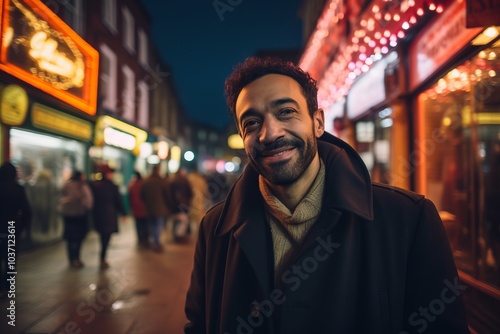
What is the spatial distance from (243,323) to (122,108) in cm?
1705

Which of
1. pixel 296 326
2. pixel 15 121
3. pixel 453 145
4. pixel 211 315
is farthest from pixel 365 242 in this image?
pixel 15 121

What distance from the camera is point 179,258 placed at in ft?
26.6

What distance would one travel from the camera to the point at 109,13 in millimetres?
15641

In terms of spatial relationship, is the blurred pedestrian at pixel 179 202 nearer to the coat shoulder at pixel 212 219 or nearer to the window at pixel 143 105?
the coat shoulder at pixel 212 219

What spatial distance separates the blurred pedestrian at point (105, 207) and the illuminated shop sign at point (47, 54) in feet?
8.51

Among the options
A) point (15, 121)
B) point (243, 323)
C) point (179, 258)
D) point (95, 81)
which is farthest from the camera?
point (179, 258)

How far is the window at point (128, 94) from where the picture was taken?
17664 mm

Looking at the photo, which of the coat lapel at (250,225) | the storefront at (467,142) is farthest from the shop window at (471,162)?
the coat lapel at (250,225)

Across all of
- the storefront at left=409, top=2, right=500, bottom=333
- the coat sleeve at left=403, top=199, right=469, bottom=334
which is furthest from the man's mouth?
the storefront at left=409, top=2, right=500, bottom=333

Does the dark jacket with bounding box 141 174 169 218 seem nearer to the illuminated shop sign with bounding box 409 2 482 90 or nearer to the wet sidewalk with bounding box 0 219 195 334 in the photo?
the wet sidewalk with bounding box 0 219 195 334

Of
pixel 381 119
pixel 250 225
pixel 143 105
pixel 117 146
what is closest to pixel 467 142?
pixel 381 119

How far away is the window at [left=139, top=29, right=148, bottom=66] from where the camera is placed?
20.8 metres

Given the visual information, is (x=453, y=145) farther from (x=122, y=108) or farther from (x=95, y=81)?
(x=122, y=108)

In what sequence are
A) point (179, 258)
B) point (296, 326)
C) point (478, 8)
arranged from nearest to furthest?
point (296, 326), point (478, 8), point (179, 258)
